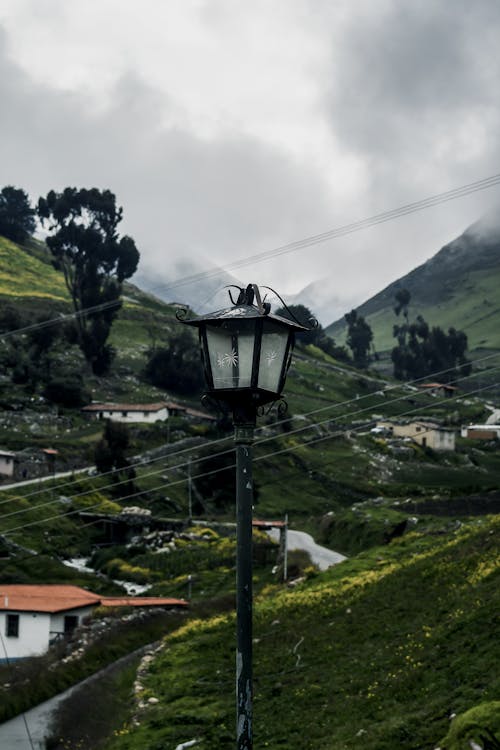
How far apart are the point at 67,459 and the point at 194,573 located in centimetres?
2806

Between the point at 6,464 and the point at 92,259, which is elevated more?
the point at 92,259

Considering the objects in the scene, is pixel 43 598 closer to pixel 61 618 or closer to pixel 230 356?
pixel 61 618

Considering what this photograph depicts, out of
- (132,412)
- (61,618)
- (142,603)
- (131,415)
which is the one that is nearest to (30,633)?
(61,618)

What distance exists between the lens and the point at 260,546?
53.8 m

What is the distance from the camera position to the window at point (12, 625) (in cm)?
3869

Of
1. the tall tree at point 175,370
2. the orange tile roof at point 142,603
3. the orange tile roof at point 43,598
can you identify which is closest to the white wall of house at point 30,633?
the orange tile roof at point 43,598

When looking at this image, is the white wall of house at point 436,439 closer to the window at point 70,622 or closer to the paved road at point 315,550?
the paved road at point 315,550

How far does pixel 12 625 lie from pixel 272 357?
111 feet

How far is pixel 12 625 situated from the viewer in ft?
127

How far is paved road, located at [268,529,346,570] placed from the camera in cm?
4566

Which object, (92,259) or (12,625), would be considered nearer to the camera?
(12,625)

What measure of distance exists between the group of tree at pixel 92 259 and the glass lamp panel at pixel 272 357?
104m

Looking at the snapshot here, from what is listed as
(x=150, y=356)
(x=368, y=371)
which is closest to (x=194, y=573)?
(x=150, y=356)

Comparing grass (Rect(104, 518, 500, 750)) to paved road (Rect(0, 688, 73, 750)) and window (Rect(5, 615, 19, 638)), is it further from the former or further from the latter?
window (Rect(5, 615, 19, 638))
